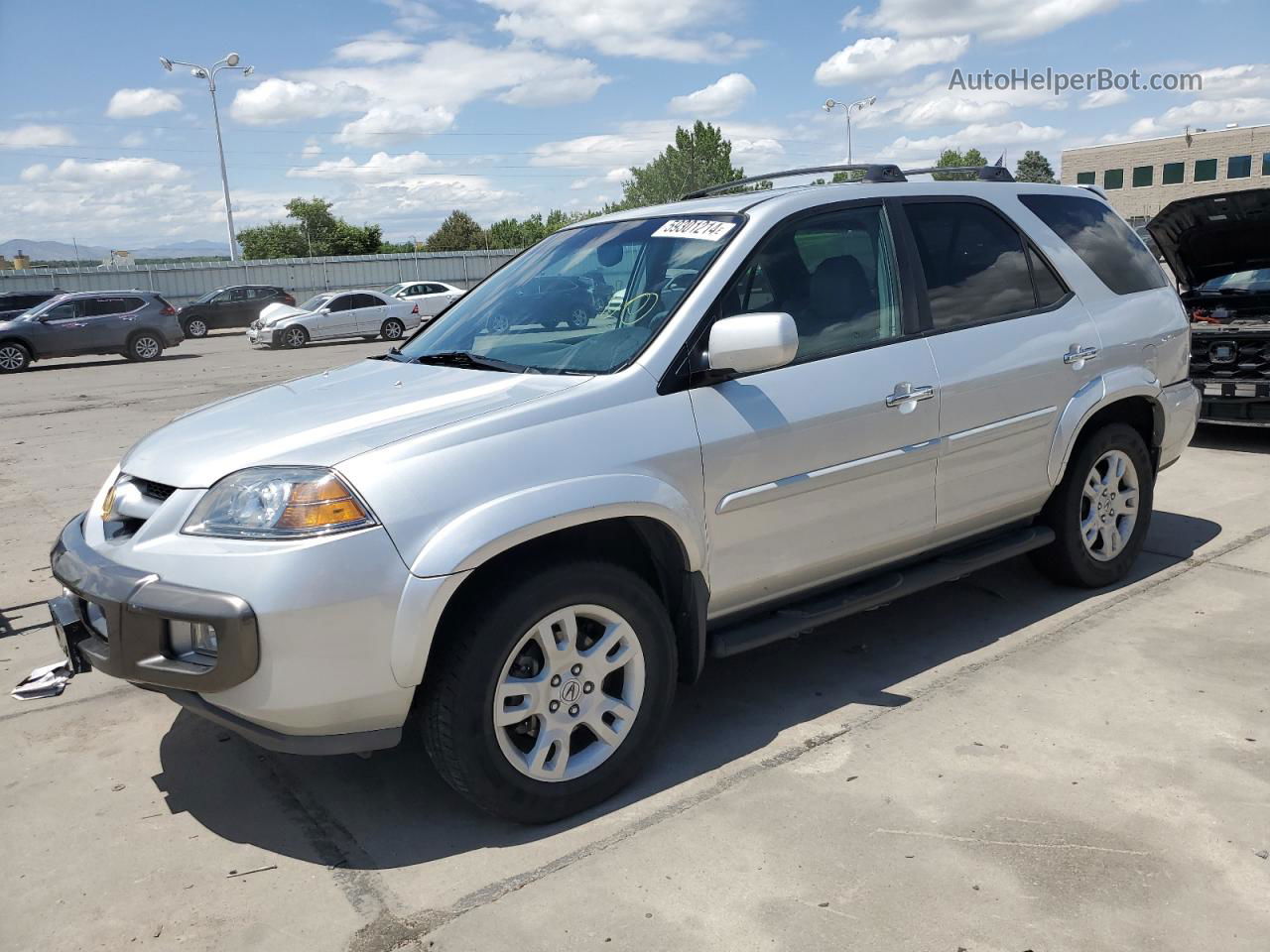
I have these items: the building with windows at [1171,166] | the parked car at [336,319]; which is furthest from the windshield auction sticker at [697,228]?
the building with windows at [1171,166]

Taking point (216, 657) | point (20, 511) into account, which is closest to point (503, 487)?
point (216, 657)

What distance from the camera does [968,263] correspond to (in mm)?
4215

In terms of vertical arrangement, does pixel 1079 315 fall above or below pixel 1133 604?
above

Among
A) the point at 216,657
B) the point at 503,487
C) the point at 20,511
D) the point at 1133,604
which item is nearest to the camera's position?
the point at 216,657

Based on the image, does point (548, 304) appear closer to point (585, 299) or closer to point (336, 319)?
point (585, 299)

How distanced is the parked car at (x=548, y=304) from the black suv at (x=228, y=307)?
30825 mm

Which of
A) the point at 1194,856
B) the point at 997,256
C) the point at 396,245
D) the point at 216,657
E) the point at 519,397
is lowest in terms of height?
the point at 1194,856

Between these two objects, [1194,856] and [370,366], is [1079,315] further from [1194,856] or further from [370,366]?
[370,366]

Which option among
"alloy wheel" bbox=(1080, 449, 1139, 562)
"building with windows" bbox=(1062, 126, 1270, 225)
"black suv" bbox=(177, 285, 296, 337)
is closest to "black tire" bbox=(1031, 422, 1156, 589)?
"alloy wheel" bbox=(1080, 449, 1139, 562)

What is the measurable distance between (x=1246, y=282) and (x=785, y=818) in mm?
7206

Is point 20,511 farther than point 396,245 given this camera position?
No

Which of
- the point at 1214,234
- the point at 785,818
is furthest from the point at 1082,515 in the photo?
the point at 1214,234

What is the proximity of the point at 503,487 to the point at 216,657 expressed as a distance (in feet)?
2.80

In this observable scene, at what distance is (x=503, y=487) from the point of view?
2842mm
